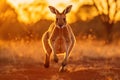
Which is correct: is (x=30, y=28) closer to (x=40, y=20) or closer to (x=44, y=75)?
(x=40, y=20)

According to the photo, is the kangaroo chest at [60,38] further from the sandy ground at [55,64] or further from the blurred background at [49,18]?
the blurred background at [49,18]

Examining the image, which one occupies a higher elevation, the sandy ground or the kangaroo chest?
the kangaroo chest

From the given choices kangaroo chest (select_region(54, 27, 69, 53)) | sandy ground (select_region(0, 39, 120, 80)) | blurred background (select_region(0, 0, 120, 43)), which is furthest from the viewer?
blurred background (select_region(0, 0, 120, 43))

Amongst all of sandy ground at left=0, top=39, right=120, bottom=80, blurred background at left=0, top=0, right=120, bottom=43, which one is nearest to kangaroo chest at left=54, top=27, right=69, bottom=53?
sandy ground at left=0, top=39, right=120, bottom=80

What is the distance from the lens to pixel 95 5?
3181 cm

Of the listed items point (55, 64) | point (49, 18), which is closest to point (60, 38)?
point (55, 64)

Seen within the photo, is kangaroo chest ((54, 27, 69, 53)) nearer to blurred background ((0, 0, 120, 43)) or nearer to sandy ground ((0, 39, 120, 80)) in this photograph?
sandy ground ((0, 39, 120, 80))

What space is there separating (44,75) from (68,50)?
0.94 m

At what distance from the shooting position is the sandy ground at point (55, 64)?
41.4 ft

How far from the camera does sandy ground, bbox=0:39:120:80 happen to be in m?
12.6

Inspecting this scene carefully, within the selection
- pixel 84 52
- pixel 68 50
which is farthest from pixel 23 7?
pixel 68 50

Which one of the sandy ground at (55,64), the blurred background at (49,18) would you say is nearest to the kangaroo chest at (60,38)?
the sandy ground at (55,64)

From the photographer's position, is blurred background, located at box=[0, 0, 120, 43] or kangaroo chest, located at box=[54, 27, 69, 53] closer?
kangaroo chest, located at box=[54, 27, 69, 53]

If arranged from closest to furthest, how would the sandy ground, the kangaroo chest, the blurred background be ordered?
the sandy ground
the kangaroo chest
the blurred background
